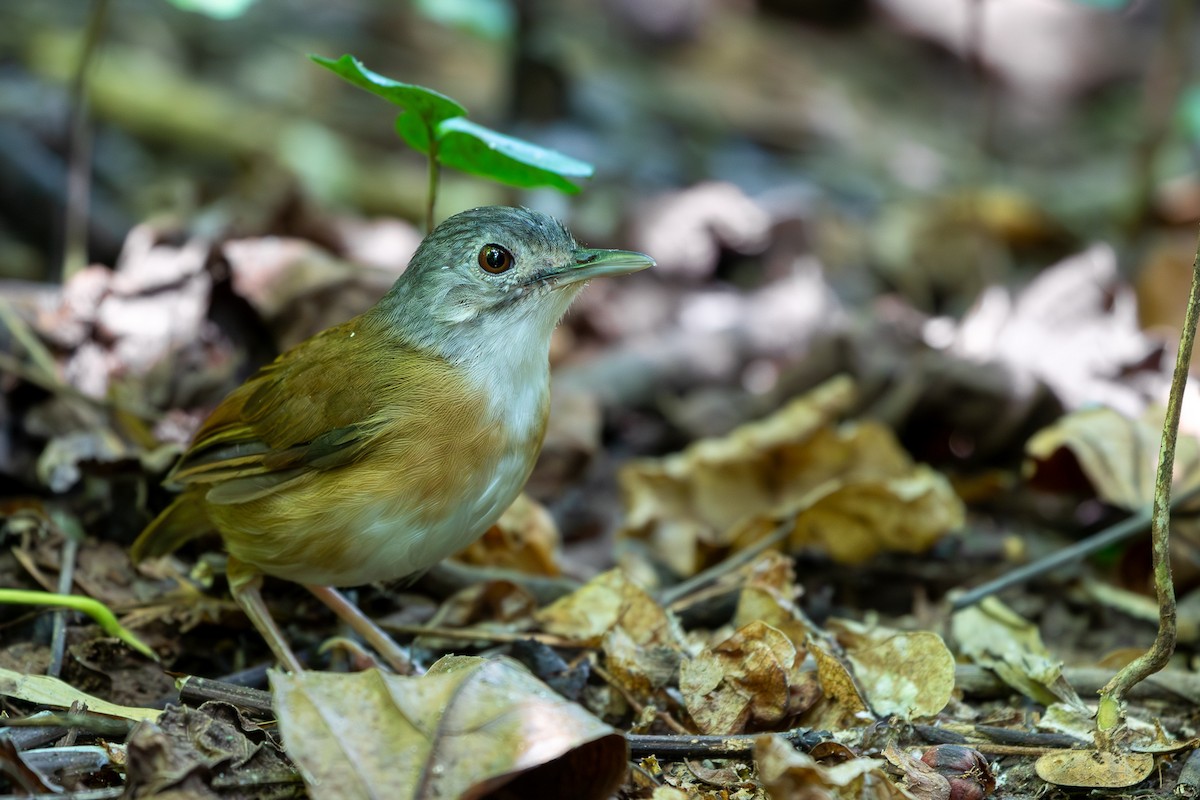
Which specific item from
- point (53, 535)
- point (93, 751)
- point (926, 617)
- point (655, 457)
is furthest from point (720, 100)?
point (93, 751)

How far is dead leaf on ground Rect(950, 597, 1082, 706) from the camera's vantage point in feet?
11.8

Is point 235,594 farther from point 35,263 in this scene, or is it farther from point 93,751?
point 35,263

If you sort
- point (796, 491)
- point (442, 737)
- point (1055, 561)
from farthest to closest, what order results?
point (796, 491), point (1055, 561), point (442, 737)

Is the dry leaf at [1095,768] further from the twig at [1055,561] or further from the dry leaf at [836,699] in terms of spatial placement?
the twig at [1055,561]

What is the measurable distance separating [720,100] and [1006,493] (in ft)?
17.7

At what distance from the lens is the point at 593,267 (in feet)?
12.5

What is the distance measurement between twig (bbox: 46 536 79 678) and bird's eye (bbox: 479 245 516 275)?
174 cm

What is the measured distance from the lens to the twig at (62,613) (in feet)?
12.0

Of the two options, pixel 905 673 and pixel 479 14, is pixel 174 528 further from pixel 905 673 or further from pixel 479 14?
pixel 479 14

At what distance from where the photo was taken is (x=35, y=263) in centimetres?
660

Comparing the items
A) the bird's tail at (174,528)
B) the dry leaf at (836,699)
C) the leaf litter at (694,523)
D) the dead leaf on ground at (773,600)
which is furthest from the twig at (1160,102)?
the bird's tail at (174,528)

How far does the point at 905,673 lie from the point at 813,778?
96 cm

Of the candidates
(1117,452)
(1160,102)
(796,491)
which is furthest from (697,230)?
(1117,452)

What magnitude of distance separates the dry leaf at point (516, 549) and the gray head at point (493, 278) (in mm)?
985
